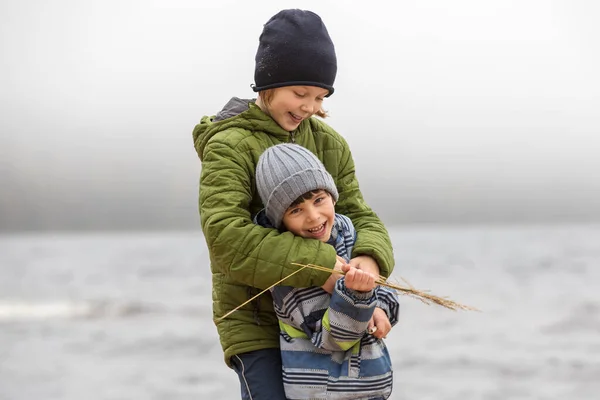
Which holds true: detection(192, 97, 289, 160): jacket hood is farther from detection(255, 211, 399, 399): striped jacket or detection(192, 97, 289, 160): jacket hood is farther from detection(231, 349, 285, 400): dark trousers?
detection(231, 349, 285, 400): dark trousers

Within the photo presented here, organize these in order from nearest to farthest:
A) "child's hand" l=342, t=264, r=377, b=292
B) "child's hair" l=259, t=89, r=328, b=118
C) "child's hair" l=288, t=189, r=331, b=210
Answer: "child's hand" l=342, t=264, r=377, b=292, "child's hair" l=288, t=189, r=331, b=210, "child's hair" l=259, t=89, r=328, b=118

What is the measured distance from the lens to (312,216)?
242 centimetres

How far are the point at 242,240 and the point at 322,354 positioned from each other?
12.6 inches

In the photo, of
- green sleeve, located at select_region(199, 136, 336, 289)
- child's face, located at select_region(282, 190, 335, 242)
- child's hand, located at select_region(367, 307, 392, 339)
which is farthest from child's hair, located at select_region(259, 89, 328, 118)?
child's hand, located at select_region(367, 307, 392, 339)

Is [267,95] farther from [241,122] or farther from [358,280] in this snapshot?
[358,280]

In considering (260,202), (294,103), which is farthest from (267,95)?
(260,202)

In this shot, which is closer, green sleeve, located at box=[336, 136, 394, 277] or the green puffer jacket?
the green puffer jacket

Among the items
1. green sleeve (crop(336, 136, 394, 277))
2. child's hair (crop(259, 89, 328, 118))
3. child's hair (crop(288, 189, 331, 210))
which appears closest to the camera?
child's hair (crop(288, 189, 331, 210))

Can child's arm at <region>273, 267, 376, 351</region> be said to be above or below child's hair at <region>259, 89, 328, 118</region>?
below

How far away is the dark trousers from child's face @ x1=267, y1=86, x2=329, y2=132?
0.57 metres

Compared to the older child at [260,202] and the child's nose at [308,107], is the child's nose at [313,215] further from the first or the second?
the child's nose at [308,107]

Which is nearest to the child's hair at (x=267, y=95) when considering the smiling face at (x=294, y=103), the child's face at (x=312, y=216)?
the smiling face at (x=294, y=103)

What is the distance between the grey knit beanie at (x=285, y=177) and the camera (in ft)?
7.91

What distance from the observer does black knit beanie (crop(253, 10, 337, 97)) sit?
2.56m
